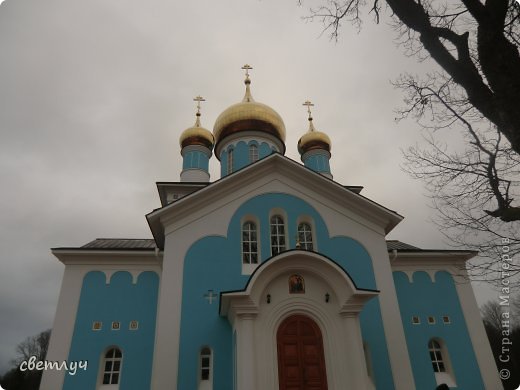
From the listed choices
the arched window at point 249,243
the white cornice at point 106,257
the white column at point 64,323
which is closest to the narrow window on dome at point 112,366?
the white column at point 64,323

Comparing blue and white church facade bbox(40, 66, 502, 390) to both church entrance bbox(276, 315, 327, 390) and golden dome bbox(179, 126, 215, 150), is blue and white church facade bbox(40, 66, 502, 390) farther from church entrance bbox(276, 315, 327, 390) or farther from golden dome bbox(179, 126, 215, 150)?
golden dome bbox(179, 126, 215, 150)

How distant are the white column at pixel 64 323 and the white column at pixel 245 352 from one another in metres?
5.96

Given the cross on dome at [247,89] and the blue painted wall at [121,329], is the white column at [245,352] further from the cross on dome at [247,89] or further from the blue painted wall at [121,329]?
the cross on dome at [247,89]

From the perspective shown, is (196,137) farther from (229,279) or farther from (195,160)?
(229,279)

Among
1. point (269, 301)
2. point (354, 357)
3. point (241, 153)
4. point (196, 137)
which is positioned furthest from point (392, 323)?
point (196, 137)

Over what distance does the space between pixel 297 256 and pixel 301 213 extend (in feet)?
8.37

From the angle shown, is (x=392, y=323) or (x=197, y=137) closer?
(x=392, y=323)

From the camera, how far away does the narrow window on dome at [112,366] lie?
11.2 m

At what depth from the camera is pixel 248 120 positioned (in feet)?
59.2

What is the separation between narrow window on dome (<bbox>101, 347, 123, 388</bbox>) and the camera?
1118 cm

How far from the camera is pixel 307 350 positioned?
29.8ft

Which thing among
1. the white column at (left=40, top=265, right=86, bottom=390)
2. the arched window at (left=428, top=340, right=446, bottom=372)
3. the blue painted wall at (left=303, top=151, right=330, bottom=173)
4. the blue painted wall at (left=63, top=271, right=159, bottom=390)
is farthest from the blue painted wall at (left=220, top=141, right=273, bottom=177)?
the arched window at (left=428, top=340, right=446, bottom=372)

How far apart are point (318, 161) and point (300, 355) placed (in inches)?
518

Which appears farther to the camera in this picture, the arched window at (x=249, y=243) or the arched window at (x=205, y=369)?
the arched window at (x=249, y=243)
